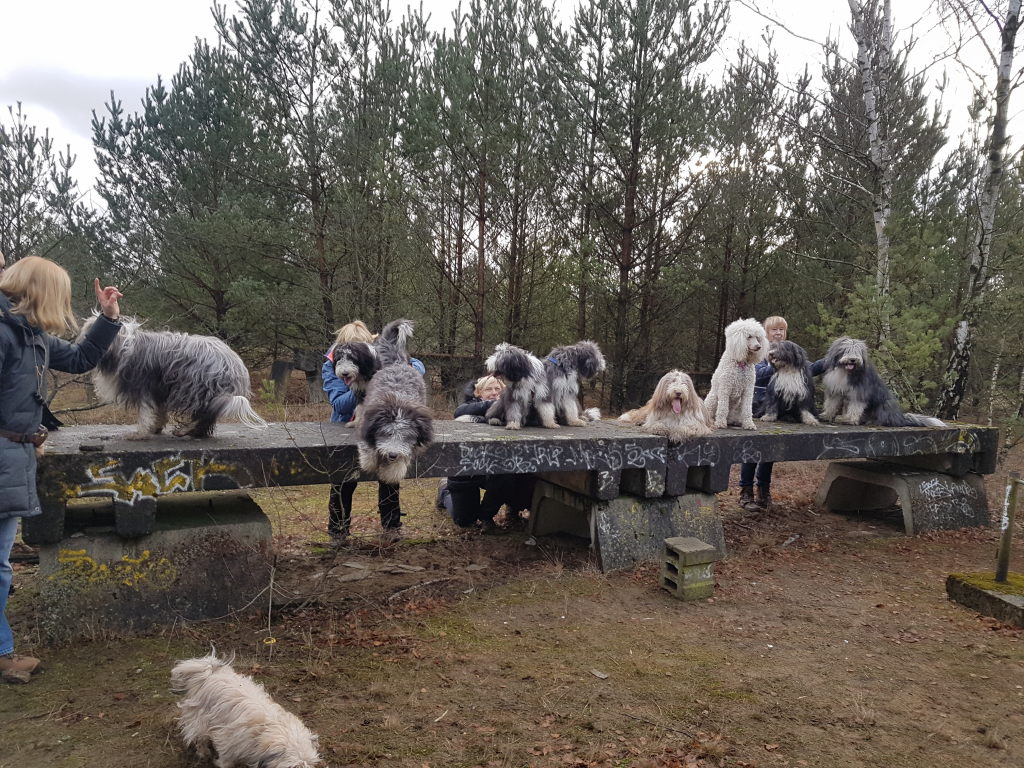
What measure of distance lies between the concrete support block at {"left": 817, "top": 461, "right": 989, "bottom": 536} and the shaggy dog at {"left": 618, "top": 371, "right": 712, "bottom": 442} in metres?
3.07

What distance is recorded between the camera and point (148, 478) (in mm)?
3945

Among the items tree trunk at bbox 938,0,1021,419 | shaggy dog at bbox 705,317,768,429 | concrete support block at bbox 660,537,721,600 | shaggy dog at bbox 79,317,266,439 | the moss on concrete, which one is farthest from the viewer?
tree trunk at bbox 938,0,1021,419

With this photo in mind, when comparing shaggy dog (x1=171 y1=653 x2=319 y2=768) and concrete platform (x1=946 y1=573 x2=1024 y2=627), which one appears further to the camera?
concrete platform (x1=946 y1=573 x2=1024 y2=627)

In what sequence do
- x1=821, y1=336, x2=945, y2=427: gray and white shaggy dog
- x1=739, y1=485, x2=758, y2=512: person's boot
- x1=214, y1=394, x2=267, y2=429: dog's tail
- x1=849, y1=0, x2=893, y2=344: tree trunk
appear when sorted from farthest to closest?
x1=849, y1=0, x2=893, y2=344: tree trunk → x1=739, y1=485, x2=758, y2=512: person's boot → x1=821, y1=336, x2=945, y2=427: gray and white shaggy dog → x1=214, y1=394, x2=267, y2=429: dog's tail

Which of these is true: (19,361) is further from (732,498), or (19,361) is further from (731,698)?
(732,498)

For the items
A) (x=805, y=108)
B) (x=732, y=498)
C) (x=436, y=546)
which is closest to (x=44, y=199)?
(x=436, y=546)

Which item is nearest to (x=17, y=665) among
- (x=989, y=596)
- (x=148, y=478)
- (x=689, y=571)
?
(x=148, y=478)

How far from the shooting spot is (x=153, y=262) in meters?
14.3

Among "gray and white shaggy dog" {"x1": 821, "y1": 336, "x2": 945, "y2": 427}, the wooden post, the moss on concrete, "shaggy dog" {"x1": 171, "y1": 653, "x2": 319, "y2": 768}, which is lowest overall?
"shaggy dog" {"x1": 171, "y1": 653, "x2": 319, "y2": 768}

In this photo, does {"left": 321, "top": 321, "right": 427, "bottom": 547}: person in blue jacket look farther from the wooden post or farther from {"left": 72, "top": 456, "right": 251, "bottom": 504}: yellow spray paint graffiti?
the wooden post

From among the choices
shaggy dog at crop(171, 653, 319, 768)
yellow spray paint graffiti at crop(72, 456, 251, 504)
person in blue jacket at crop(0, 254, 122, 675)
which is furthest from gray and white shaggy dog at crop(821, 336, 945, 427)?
person in blue jacket at crop(0, 254, 122, 675)

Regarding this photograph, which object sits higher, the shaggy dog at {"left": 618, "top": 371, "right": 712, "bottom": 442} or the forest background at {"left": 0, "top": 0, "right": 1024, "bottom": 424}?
the forest background at {"left": 0, "top": 0, "right": 1024, "bottom": 424}

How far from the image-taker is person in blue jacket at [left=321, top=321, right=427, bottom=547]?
5.38 meters

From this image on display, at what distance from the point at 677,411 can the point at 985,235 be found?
651 cm
